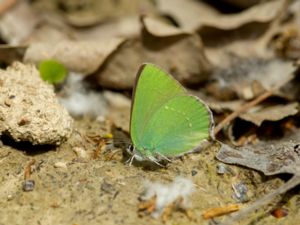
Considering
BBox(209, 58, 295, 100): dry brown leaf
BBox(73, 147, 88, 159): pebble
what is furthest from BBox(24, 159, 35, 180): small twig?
BBox(209, 58, 295, 100): dry brown leaf

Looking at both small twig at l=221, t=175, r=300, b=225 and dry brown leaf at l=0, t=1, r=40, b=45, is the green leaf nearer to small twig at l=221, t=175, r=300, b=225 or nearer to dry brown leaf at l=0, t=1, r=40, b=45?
dry brown leaf at l=0, t=1, r=40, b=45

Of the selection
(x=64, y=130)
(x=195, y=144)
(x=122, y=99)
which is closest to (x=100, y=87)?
(x=122, y=99)

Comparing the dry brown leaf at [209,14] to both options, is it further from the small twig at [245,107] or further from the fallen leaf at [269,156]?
the fallen leaf at [269,156]

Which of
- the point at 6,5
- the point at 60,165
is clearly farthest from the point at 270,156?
the point at 6,5

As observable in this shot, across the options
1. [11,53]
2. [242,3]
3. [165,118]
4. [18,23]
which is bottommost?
[18,23]

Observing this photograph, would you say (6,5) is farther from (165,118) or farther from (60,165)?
(165,118)

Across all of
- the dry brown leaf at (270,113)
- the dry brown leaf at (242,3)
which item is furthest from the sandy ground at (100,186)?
the dry brown leaf at (242,3)
